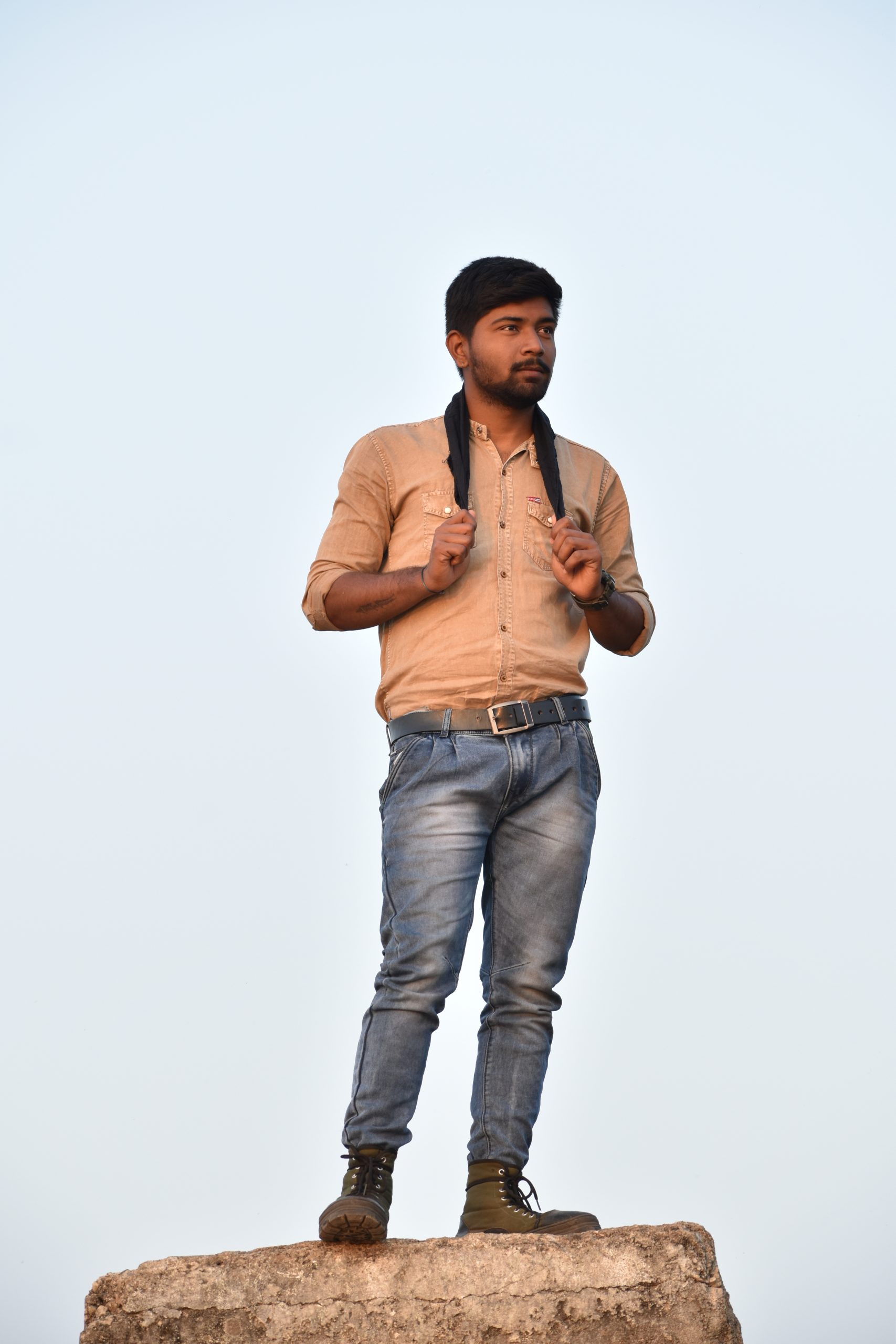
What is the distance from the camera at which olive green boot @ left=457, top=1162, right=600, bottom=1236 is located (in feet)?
11.9

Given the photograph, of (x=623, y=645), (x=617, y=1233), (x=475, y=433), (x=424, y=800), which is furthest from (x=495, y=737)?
(x=617, y=1233)

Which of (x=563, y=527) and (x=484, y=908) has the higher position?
(x=563, y=527)

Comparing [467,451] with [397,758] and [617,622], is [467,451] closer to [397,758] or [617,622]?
[617,622]

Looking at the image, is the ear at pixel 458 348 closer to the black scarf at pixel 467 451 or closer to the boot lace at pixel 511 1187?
the black scarf at pixel 467 451

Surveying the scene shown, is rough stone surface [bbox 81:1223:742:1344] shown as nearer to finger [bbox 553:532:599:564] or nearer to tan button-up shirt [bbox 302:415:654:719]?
tan button-up shirt [bbox 302:415:654:719]

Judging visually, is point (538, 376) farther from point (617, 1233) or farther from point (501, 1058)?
point (617, 1233)

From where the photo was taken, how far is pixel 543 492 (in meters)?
4.14

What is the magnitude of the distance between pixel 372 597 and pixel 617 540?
2.95 feet

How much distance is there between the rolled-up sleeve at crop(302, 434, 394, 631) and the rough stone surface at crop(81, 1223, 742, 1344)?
5.21ft

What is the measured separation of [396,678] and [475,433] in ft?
2.42

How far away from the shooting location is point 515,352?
4070mm

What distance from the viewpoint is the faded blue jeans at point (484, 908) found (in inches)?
140

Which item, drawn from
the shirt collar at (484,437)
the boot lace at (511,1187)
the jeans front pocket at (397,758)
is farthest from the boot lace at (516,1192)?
the shirt collar at (484,437)

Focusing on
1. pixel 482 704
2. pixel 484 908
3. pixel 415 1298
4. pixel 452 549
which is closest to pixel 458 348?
pixel 452 549
